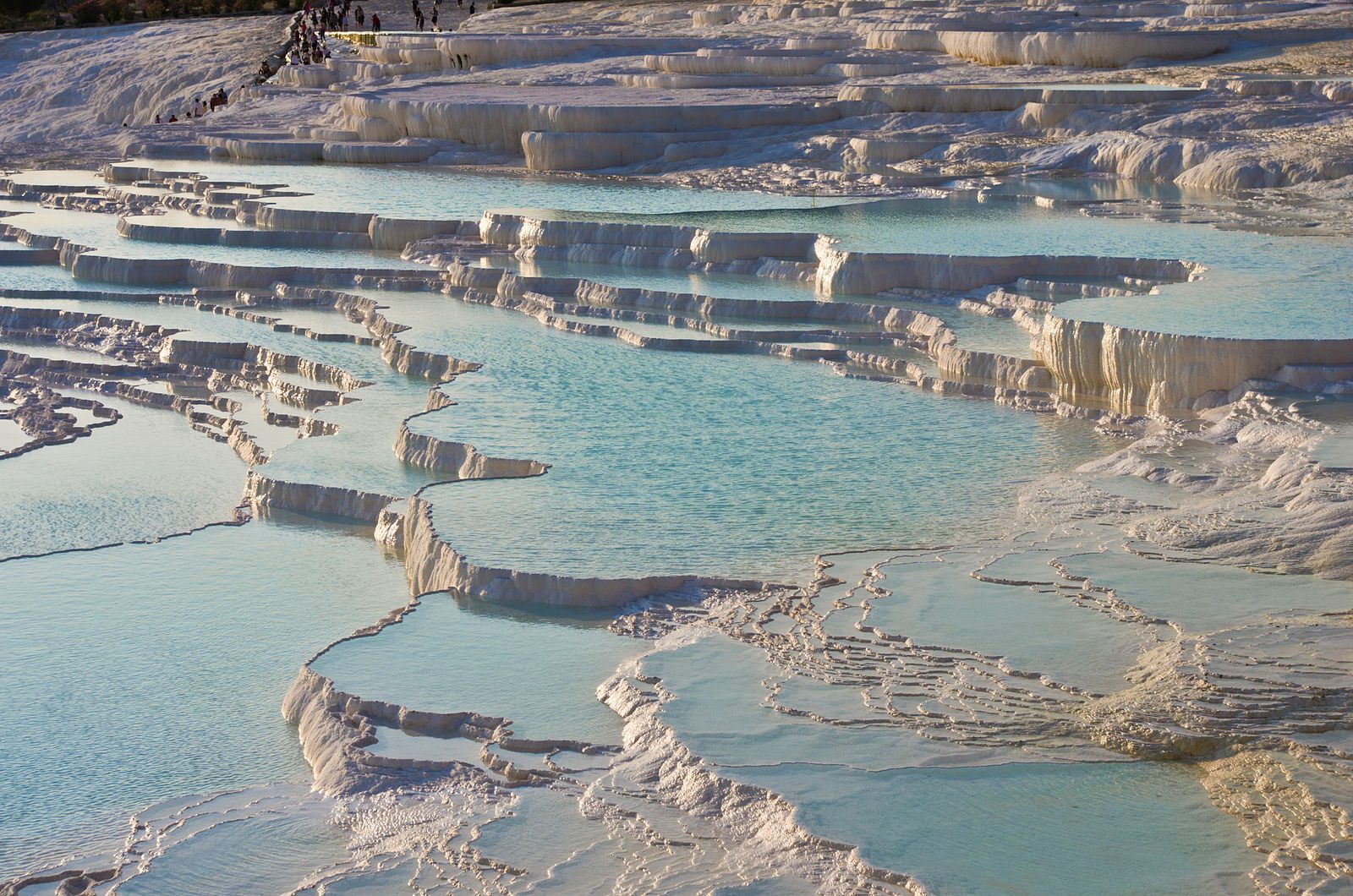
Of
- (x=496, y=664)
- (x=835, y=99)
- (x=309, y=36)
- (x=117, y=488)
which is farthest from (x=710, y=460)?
(x=309, y=36)

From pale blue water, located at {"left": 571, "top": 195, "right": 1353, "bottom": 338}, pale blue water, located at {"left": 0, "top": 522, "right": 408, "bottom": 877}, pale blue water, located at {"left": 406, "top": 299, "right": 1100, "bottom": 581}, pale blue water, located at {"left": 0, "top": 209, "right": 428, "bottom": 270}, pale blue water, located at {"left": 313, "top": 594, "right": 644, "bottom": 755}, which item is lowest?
pale blue water, located at {"left": 0, "top": 522, "right": 408, "bottom": 877}

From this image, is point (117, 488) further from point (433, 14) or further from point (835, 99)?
point (433, 14)

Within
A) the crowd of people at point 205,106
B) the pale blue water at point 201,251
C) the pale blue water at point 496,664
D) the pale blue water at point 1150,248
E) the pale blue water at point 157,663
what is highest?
the crowd of people at point 205,106

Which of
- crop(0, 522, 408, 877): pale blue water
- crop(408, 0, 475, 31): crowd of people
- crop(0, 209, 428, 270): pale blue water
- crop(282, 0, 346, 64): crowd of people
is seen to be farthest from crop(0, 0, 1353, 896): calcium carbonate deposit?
crop(408, 0, 475, 31): crowd of people

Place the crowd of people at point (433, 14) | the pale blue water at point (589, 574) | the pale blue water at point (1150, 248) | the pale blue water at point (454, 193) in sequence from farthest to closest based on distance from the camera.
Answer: the crowd of people at point (433, 14)
the pale blue water at point (454, 193)
the pale blue water at point (1150, 248)
the pale blue water at point (589, 574)

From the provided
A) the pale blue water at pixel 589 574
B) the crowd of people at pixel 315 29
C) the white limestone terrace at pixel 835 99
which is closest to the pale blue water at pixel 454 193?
the white limestone terrace at pixel 835 99

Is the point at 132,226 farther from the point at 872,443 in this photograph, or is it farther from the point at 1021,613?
the point at 1021,613

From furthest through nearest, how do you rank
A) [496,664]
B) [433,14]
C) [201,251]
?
[433,14], [201,251], [496,664]

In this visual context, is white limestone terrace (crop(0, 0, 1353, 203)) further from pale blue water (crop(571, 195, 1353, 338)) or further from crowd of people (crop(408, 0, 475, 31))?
crowd of people (crop(408, 0, 475, 31))

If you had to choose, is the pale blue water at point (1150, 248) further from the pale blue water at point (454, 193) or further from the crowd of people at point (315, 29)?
the crowd of people at point (315, 29)
